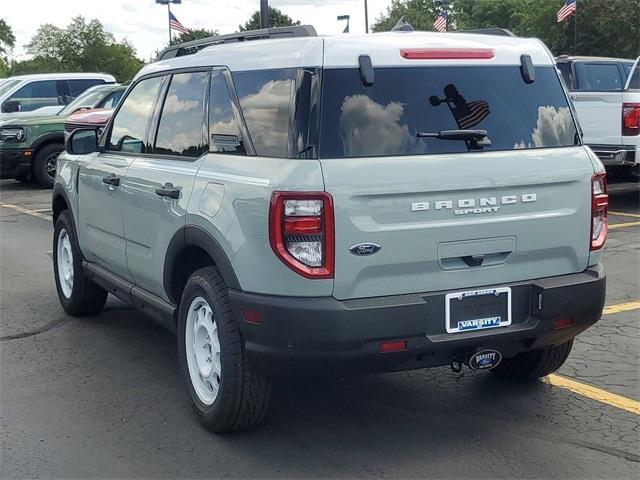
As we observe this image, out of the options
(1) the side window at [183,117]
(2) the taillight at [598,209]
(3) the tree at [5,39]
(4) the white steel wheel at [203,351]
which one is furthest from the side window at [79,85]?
(3) the tree at [5,39]

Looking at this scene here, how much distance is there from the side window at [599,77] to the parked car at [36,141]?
8084 millimetres

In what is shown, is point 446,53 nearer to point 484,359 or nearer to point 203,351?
point 484,359

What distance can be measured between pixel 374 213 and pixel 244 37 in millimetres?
1900

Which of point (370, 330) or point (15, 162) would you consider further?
point (15, 162)

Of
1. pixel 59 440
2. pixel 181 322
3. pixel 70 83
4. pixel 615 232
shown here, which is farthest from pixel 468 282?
pixel 70 83

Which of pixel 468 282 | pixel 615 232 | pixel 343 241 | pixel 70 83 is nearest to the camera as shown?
pixel 343 241

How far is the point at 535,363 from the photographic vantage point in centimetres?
470

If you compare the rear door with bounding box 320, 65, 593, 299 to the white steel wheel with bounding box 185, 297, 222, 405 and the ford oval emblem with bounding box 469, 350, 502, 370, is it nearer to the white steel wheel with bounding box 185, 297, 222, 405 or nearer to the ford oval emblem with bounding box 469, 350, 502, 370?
the ford oval emblem with bounding box 469, 350, 502, 370

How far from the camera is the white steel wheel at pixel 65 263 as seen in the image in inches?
257

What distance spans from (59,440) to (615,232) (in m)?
7.59

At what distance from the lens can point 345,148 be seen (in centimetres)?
363

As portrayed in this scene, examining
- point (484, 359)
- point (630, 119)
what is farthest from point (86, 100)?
point (484, 359)

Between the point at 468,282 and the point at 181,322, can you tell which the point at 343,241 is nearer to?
the point at 468,282

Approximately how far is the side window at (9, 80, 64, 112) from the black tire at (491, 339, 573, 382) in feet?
47.2
